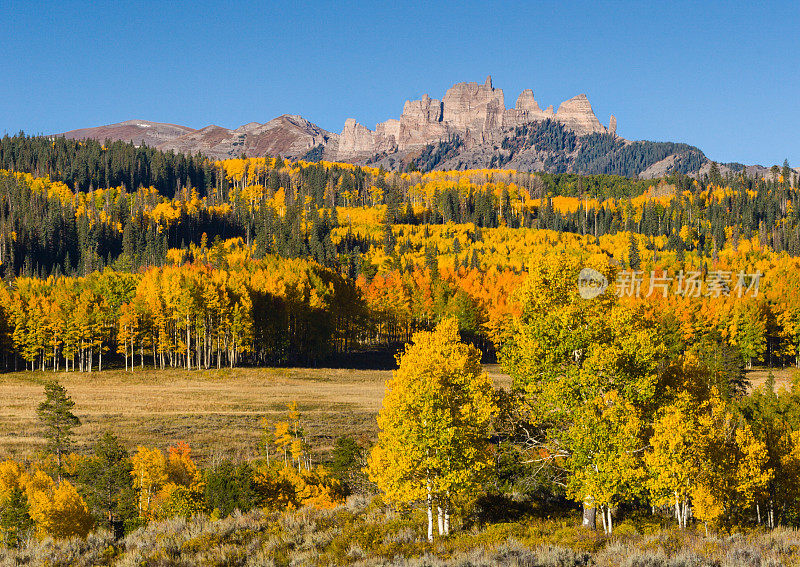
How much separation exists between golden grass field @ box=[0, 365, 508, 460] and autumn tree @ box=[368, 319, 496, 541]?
30558 mm

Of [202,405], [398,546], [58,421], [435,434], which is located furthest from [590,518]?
[202,405]

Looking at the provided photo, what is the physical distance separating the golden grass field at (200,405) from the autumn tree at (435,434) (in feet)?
100

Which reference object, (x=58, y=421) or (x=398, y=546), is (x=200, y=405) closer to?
(x=58, y=421)

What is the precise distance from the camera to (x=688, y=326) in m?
110

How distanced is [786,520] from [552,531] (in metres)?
27.9

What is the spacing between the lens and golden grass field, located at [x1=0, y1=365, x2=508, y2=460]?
181ft

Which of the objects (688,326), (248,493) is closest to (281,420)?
(248,493)

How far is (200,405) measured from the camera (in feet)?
232

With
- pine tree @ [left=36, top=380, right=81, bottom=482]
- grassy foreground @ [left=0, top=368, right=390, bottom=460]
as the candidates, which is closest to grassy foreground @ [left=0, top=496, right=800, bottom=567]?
grassy foreground @ [left=0, top=368, right=390, bottom=460]

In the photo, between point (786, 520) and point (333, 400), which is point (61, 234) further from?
point (786, 520)

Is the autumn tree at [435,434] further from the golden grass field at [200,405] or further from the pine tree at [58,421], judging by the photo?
the pine tree at [58,421]

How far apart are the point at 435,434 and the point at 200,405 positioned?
2128 inches

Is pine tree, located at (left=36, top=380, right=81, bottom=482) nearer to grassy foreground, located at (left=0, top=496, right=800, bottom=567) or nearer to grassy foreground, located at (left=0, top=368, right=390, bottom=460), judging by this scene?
grassy foreground, located at (left=0, top=368, right=390, bottom=460)

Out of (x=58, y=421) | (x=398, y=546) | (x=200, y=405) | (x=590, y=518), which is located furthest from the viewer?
(x=200, y=405)
